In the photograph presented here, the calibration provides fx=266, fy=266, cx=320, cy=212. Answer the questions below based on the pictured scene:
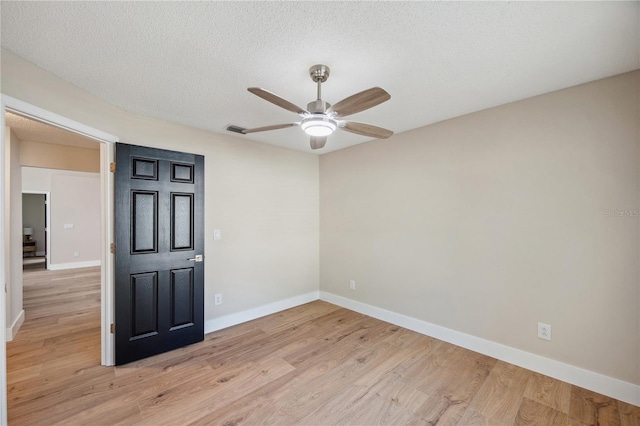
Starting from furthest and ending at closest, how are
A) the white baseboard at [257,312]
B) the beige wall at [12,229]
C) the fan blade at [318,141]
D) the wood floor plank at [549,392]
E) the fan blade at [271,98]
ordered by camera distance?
the white baseboard at [257,312]
the beige wall at [12,229]
the fan blade at [318,141]
the wood floor plank at [549,392]
the fan blade at [271,98]

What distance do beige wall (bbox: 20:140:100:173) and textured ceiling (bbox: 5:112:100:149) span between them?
0.09 m

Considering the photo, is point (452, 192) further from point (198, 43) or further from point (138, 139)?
point (138, 139)

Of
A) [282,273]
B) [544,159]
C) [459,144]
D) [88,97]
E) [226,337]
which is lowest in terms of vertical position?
[226,337]

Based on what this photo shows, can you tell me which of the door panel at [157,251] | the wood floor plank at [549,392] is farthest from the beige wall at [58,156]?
the wood floor plank at [549,392]

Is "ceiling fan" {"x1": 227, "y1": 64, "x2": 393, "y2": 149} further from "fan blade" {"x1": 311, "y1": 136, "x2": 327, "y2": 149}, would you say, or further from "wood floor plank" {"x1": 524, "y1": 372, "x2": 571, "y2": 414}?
"wood floor plank" {"x1": 524, "y1": 372, "x2": 571, "y2": 414}

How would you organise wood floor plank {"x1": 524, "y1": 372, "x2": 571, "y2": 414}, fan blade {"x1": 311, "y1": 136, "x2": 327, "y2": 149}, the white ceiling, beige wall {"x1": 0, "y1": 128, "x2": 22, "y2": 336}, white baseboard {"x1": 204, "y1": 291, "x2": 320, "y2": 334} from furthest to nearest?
white baseboard {"x1": 204, "y1": 291, "x2": 320, "y2": 334} → beige wall {"x1": 0, "y1": 128, "x2": 22, "y2": 336} → fan blade {"x1": 311, "y1": 136, "x2": 327, "y2": 149} → wood floor plank {"x1": 524, "y1": 372, "x2": 571, "y2": 414} → the white ceiling

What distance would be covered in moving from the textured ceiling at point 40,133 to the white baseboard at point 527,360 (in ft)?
14.3

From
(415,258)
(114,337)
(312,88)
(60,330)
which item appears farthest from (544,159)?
(60,330)

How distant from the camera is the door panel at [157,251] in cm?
255

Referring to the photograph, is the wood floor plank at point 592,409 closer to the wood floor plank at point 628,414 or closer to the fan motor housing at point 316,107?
the wood floor plank at point 628,414

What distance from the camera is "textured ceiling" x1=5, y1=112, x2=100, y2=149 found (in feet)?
9.91

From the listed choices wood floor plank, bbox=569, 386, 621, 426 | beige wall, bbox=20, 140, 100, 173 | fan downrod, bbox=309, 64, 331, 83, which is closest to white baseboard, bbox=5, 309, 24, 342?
beige wall, bbox=20, 140, 100, 173

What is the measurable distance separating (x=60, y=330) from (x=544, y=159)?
5596 mm

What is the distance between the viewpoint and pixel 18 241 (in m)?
3.26
